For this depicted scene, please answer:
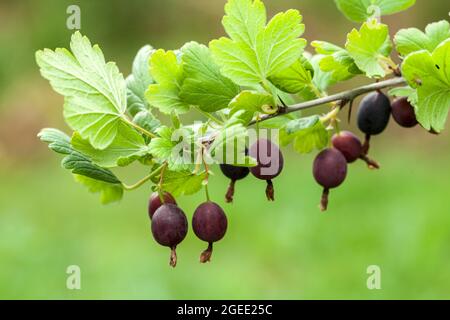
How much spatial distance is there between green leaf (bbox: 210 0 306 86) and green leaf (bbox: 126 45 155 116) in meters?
0.13

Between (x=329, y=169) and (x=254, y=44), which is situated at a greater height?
(x=254, y=44)

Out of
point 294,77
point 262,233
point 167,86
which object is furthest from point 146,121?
point 262,233

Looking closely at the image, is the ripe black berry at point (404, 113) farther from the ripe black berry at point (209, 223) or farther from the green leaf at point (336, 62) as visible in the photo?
the ripe black berry at point (209, 223)

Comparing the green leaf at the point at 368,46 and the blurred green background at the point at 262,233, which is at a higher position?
the blurred green background at the point at 262,233

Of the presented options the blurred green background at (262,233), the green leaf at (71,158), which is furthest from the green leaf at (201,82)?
the blurred green background at (262,233)

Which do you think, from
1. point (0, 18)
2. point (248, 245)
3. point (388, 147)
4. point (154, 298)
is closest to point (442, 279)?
point (248, 245)

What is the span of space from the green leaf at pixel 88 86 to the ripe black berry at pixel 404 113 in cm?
33

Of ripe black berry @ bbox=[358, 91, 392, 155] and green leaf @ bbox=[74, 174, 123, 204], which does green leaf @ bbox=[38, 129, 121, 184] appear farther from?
ripe black berry @ bbox=[358, 91, 392, 155]

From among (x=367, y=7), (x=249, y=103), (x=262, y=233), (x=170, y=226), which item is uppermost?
(x=262, y=233)

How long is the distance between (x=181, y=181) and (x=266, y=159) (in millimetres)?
99

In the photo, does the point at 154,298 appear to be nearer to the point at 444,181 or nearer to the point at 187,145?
the point at 444,181

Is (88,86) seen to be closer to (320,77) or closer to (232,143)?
(232,143)

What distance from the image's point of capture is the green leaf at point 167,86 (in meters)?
0.73

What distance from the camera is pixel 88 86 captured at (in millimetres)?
688
